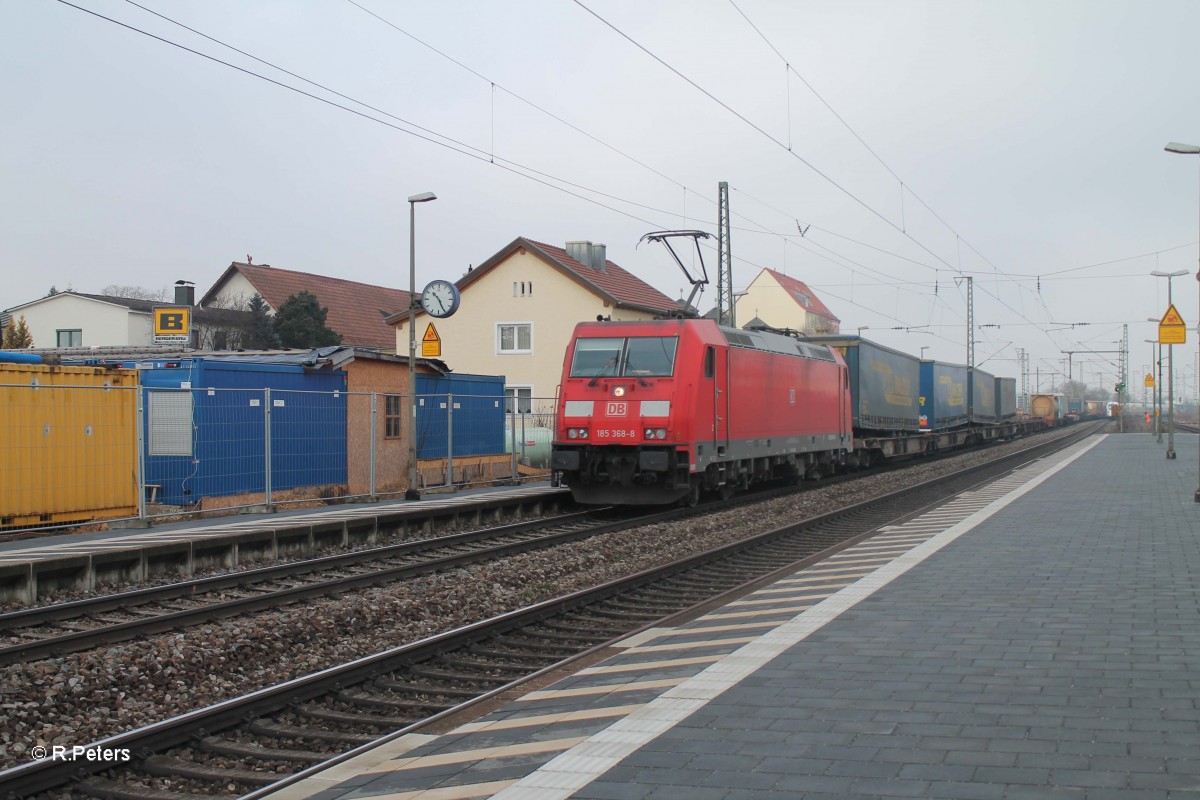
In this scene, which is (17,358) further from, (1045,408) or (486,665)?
(1045,408)

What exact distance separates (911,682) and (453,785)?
287 centimetres

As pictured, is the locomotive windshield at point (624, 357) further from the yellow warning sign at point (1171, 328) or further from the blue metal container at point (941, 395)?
the blue metal container at point (941, 395)

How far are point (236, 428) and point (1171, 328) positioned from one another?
62.4 feet

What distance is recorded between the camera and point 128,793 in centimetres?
506

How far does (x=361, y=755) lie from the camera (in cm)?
542

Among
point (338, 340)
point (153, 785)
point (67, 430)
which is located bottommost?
point (153, 785)

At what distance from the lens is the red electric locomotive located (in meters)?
16.9

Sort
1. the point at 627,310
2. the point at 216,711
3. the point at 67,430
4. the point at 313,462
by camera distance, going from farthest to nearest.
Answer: the point at 627,310, the point at 313,462, the point at 67,430, the point at 216,711

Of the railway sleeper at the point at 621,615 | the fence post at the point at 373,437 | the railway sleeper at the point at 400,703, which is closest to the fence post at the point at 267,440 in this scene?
the fence post at the point at 373,437

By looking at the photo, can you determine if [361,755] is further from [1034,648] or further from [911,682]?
[1034,648]

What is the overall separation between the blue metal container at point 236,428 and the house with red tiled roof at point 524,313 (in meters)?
19.6

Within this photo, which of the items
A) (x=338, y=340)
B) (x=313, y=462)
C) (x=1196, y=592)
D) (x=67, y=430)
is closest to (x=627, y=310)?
(x=338, y=340)

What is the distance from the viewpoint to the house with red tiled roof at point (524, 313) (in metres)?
39.6

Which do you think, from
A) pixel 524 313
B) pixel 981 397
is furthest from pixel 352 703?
pixel 981 397
